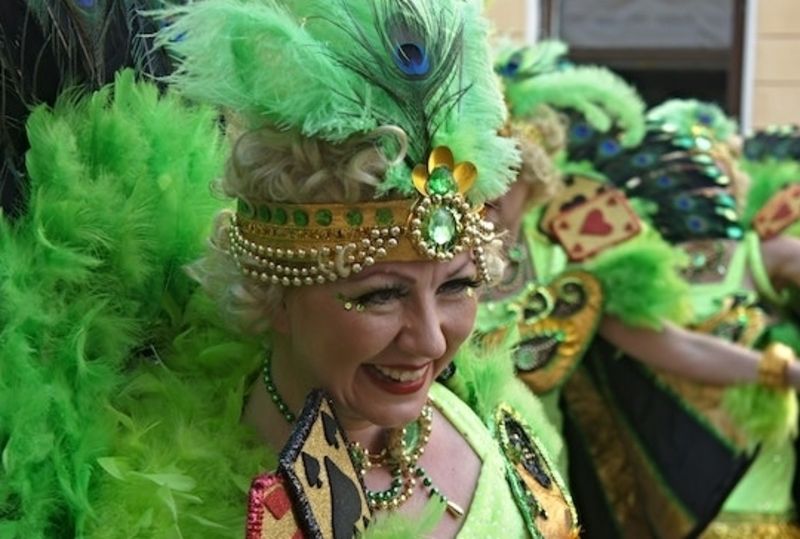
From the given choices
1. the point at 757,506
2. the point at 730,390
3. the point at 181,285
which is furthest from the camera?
the point at 757,506

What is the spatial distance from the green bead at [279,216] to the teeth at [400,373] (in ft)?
0.75

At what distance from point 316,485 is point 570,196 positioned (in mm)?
2777

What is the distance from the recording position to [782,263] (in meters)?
5.14

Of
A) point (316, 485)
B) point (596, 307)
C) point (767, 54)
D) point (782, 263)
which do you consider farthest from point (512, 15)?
point (316, 485)

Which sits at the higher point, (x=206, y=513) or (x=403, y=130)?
(x=403, y=130)

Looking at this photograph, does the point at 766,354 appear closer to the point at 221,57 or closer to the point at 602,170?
the point at 602,170

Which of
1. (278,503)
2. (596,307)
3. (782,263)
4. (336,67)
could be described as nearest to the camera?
(278,503)

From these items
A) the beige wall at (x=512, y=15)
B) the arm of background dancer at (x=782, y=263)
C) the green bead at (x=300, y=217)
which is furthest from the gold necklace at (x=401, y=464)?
the beige wall at (x=512, y=15)

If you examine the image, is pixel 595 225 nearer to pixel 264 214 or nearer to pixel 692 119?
pixel 692 119

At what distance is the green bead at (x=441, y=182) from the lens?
2078 mm

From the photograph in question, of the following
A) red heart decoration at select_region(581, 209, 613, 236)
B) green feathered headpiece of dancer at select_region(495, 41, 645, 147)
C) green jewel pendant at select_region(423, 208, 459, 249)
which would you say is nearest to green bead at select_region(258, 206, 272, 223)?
green jewel pendant at select_region(423, 208, 459, 249)

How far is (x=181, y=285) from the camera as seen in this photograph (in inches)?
95.2

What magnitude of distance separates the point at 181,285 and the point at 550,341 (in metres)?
1.99

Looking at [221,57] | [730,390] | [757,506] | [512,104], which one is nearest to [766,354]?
[730,390]
